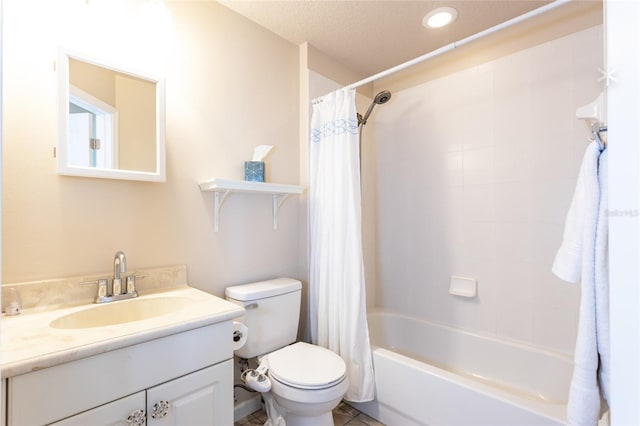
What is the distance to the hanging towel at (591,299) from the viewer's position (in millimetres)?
806

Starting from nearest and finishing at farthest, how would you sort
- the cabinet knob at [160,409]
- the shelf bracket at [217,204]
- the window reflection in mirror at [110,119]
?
the cabinet knob at [160,409] → the window reflection in mirror at [110,119] → the shelf bracket at [217,204]

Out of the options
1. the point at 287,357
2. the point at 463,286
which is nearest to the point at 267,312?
the point at 287,357

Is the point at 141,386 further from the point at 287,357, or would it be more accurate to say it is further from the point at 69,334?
the point at 287,357

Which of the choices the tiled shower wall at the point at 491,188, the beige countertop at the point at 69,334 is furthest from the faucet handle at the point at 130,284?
the tiled shower wall at the point at 491,188

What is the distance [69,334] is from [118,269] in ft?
1.38

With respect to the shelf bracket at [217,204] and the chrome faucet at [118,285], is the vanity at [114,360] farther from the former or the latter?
the shelf bracket at [217,204]

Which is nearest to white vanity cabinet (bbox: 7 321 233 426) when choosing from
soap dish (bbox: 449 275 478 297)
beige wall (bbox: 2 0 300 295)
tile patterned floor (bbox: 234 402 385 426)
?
beige wall (bbox: 2 0 300 295)

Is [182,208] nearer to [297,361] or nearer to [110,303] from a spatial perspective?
[110,303]

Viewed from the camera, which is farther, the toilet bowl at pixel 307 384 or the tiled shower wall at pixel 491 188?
the tiled shower wall at pixel 491 188

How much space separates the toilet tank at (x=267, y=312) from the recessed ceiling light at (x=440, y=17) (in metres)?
1.77

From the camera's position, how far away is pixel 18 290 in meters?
1.18

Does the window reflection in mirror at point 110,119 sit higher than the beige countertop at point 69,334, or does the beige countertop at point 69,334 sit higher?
the window reflection in mirror at point 110,119

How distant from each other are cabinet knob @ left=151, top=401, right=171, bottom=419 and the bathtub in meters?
1.13

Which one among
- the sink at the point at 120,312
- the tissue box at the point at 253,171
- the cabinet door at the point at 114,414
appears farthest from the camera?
the tissue box at the point at 253,171
